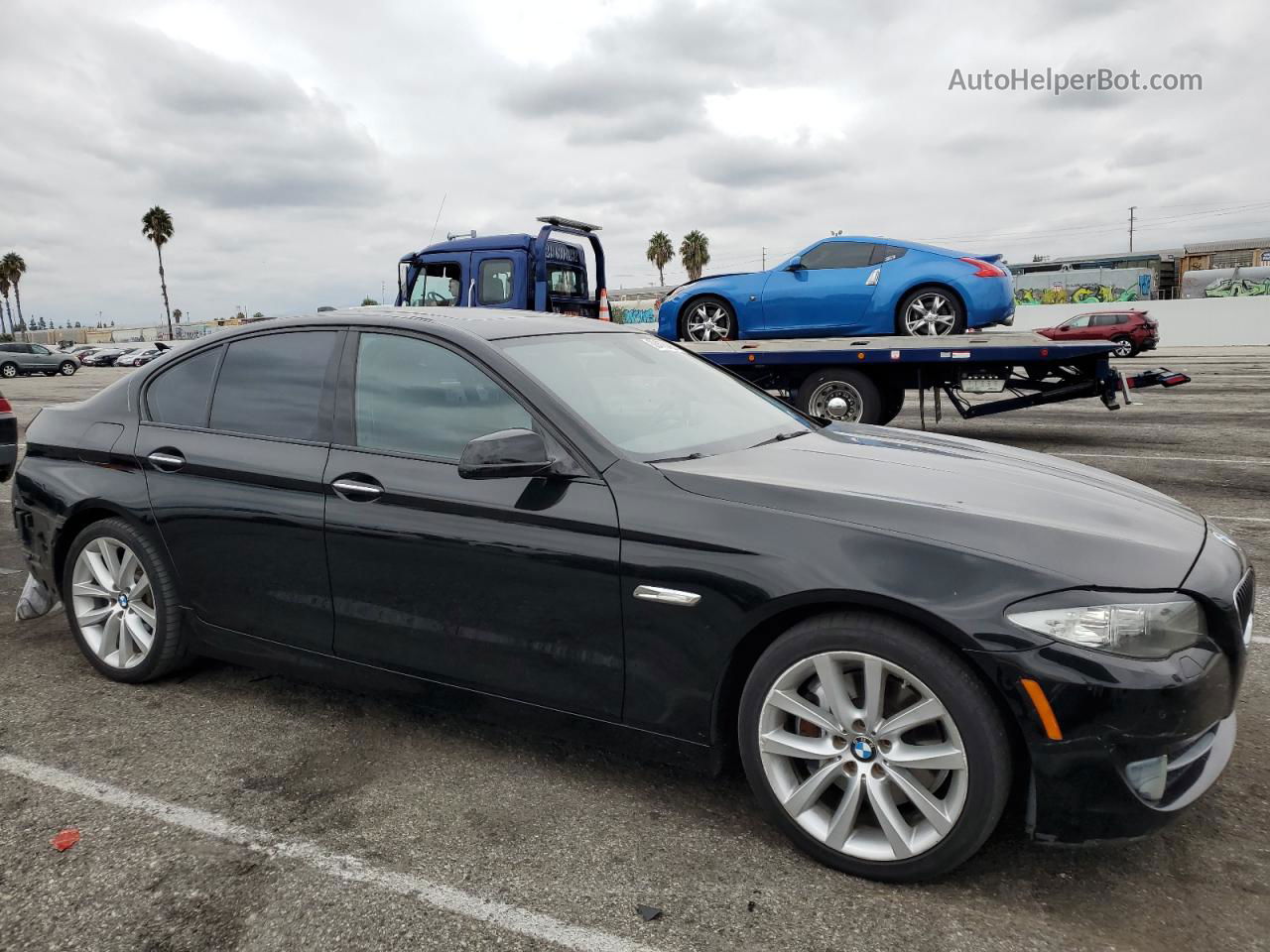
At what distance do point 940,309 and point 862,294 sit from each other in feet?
2.78

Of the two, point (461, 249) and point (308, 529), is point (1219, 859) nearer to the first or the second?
point (308, 529)

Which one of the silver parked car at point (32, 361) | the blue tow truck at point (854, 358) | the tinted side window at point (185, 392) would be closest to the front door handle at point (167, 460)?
the tinted side window at point (185, 392)

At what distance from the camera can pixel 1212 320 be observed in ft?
113

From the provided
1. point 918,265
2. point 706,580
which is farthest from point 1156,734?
point 918,265

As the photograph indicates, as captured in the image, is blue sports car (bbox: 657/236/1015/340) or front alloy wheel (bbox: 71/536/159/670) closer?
front alloy wheel (bbox: 71/536/159/670)

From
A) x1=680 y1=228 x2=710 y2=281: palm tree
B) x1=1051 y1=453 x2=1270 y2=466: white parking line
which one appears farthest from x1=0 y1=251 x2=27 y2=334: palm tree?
x1=1051 y1=453 x2=1270 y2=466: white parking line

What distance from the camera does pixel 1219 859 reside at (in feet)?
8.23

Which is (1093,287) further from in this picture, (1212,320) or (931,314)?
(931,314)

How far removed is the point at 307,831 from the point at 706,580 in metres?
1.37

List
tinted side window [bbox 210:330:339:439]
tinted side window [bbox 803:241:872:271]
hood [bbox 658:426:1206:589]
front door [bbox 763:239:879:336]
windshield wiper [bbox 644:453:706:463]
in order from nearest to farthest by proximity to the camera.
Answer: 1. hood [bbox 658:426:1206:589]
2. windshield wiper [bbox 644:453:706:463]
3. tinted side window [bbox 210:330:339:439]
4. tinted side window [bbox 803:241:872:271]
5. front door [bbox 763:239:879:336]

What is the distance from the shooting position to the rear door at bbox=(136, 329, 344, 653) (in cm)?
327

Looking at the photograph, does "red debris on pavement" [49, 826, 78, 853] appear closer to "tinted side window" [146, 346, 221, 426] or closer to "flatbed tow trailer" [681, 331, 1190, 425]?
"tinted side window" [146, 346, 221, 426]

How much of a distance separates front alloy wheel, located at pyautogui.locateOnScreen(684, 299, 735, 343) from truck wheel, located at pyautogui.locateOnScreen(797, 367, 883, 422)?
1.63m

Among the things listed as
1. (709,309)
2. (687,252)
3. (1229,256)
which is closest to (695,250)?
(687,252)
